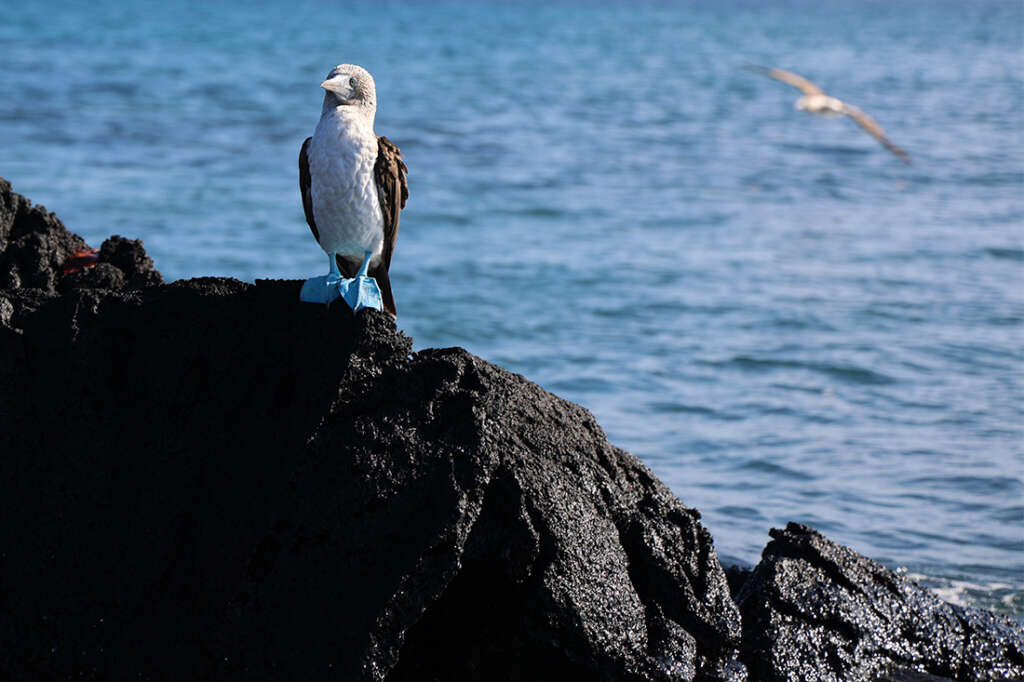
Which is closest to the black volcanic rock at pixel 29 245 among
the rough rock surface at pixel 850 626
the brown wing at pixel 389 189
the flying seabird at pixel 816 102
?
the brown wing at pixel 389 189

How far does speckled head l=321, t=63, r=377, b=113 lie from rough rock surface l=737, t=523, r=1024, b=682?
225cm

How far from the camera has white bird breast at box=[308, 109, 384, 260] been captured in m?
4.43

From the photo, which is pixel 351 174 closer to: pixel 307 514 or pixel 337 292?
pixel 337 292

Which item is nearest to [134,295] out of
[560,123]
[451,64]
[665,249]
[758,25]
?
[665,249]

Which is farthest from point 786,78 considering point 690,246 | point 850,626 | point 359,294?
point 359,294

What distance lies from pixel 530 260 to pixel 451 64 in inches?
962

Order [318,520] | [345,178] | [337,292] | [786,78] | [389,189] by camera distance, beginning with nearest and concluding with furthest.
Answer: [318,520] < [337,292] < [345,178] < [389,189] < [786,78]

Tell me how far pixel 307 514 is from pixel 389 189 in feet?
4.41

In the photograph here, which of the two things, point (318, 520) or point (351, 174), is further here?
point (351, 174)

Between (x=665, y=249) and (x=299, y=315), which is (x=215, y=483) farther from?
(x=665, y=249)

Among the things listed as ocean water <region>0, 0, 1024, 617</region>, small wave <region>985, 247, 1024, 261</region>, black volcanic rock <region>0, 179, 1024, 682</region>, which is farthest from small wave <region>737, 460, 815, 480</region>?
small wave <region>985, 247, 1024, 261</region>

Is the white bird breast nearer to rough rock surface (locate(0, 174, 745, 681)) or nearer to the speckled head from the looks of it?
the speckled head

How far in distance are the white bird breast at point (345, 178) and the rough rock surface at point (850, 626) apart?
1.95m

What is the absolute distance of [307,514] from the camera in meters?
3.74
